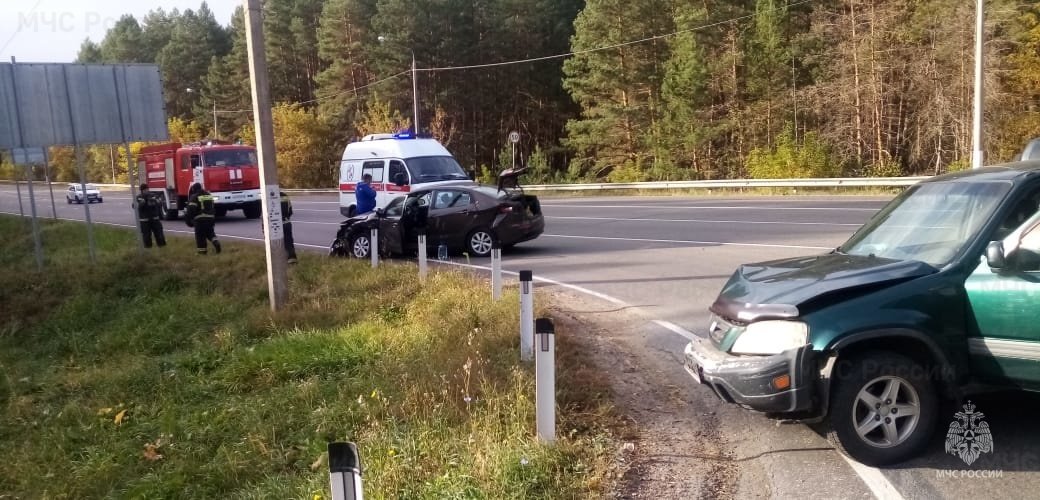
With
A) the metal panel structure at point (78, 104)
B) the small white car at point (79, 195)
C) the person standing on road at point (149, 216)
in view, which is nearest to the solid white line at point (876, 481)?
the metal panel structure at point (78, 104)

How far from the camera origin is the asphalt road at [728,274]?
430 centimetres

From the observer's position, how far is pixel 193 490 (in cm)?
564

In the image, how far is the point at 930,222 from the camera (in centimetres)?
507

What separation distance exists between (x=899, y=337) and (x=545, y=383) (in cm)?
202

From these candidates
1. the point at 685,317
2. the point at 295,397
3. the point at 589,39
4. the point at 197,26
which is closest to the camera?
the point at 295,397

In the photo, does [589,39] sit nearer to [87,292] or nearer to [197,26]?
[87,292]

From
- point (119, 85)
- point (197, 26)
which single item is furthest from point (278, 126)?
point (119, 85)

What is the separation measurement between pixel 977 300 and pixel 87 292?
49.2 ft

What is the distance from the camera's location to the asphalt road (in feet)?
14.1

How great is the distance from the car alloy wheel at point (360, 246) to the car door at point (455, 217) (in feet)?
4.83

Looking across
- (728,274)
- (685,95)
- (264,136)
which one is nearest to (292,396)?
(264,136)

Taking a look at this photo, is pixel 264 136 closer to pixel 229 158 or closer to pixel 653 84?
pixel 229 158

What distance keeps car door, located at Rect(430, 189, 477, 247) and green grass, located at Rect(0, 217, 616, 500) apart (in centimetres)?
187

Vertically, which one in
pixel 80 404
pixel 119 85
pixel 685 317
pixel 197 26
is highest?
pixel 197 26
